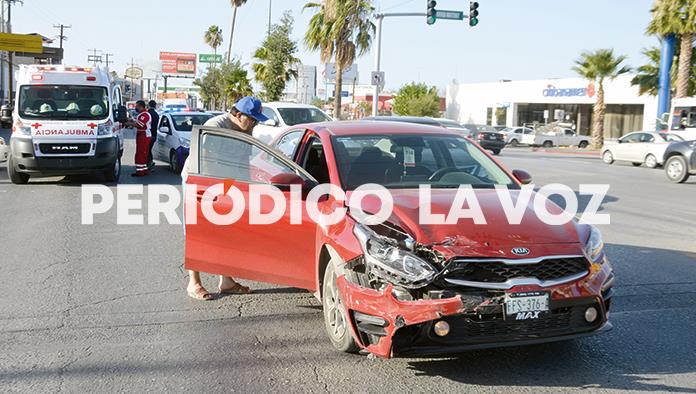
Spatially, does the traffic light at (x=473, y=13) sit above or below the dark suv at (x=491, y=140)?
above

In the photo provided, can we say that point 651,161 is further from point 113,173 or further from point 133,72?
point 133,72

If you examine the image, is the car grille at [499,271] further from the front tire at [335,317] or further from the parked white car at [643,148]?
the parked white car at [643,148]

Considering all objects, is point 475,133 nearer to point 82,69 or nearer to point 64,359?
point 82,69

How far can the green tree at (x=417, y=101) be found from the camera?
215ft

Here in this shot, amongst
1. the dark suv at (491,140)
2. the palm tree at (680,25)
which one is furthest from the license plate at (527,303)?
the palm tree at (680,25)

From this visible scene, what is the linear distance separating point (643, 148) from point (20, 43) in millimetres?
41672

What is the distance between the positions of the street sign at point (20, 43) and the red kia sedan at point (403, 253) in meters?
48.8

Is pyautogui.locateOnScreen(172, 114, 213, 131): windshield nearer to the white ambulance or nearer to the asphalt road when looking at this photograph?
the white ambulance

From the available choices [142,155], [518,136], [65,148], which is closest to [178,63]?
[518,136]

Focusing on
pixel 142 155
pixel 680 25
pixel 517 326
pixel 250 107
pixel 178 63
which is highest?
pixel 178 63

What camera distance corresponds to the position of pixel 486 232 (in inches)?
175

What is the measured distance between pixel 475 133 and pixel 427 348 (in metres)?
32.5

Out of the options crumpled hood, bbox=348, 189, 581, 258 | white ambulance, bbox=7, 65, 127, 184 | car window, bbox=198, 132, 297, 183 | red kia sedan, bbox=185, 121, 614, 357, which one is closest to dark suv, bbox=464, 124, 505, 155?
white ambulance, bbox=7, 65, 127, 184

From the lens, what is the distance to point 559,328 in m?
4.40
